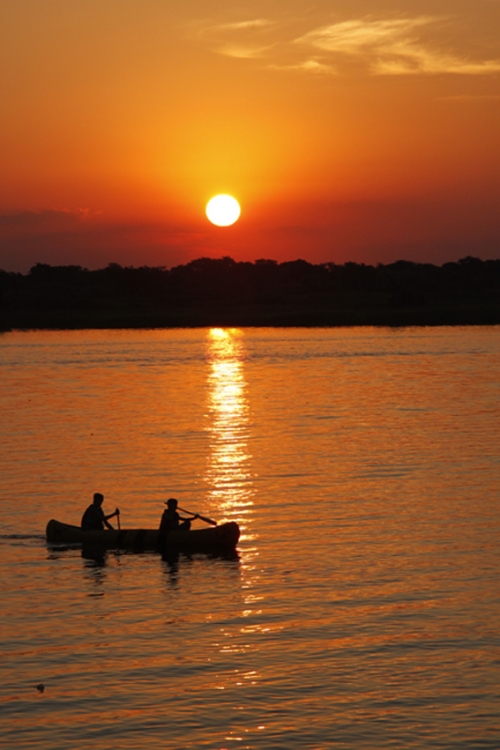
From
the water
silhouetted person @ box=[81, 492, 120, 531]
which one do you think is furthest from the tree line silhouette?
silhouetted person @ box=[81, 492, 120, 531]

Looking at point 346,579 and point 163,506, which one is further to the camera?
point 163,506

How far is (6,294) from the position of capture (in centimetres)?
17138

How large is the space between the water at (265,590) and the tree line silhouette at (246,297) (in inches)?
4151

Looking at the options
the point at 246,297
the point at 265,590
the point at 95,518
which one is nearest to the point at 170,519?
the point at 95,518

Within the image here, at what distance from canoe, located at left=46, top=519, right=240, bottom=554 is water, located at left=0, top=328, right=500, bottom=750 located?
0.41 metres

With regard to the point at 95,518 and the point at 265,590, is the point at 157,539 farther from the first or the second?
the point at 265,590

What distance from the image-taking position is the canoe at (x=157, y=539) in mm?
26219

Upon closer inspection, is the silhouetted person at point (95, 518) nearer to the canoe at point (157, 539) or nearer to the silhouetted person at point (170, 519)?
the canoe at point (157, 539)

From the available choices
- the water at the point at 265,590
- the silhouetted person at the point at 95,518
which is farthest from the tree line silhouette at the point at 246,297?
the silhouetted person at the point at 95,518

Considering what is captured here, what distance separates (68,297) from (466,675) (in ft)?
520

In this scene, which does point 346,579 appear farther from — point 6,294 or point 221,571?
point 6,294

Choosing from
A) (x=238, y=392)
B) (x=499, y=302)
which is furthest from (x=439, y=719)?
(x=499, y=302)

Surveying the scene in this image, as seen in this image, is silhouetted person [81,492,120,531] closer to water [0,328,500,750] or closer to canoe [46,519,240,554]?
canoe [46,519,240,554]

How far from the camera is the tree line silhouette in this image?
16050 centimetres
